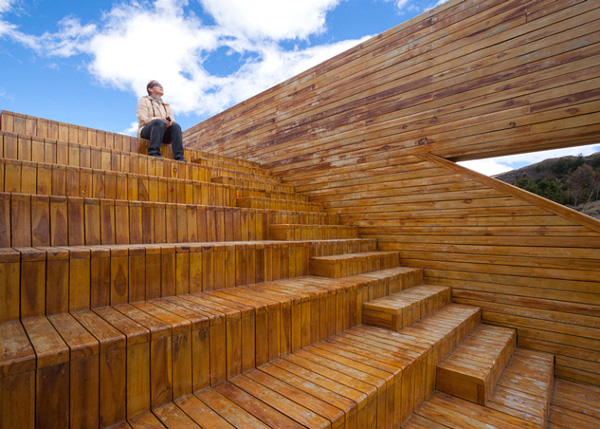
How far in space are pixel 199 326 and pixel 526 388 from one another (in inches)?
72.5

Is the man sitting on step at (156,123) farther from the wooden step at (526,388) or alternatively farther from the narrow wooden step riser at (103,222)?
the wooden step at (526,388)

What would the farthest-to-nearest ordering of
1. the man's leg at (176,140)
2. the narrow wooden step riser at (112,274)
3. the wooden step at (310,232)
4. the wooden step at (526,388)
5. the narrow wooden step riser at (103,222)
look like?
the man's leg at (176,140)
the wooden step at (310,232)
the wooden step at (526,388)
the narrow wooden step riser at (103,222)
the narrow wooden step riser at (112,274)

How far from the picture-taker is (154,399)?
923mm

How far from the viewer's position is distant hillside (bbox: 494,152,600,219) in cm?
687

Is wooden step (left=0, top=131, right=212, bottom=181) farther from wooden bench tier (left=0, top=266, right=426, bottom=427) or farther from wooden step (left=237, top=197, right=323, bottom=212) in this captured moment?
wooden bench tier (left=0, top=266, right=426, bottom=427)

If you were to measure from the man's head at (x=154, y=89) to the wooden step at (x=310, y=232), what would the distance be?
7.23 ft

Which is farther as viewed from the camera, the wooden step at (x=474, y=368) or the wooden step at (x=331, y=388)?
the wooden step at (x=474, y=368)

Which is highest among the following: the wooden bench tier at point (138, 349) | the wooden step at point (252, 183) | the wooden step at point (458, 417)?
the wooden step at point (252, 183)

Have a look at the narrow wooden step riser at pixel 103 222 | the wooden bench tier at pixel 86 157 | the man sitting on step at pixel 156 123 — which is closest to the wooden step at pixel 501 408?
the narrow wooden step riser at pixel 103 222

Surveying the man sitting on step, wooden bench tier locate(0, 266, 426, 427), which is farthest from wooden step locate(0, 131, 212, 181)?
wooden bench tier locate(0, 266, 426, 427)

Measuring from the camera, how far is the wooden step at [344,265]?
2016 mm

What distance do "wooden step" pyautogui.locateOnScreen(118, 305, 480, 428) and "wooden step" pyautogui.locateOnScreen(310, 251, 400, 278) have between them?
45 centimetres

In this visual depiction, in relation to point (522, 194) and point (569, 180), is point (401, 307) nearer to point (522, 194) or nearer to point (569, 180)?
point (522, 194)

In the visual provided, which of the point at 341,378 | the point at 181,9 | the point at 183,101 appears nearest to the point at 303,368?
the point at 341,378
